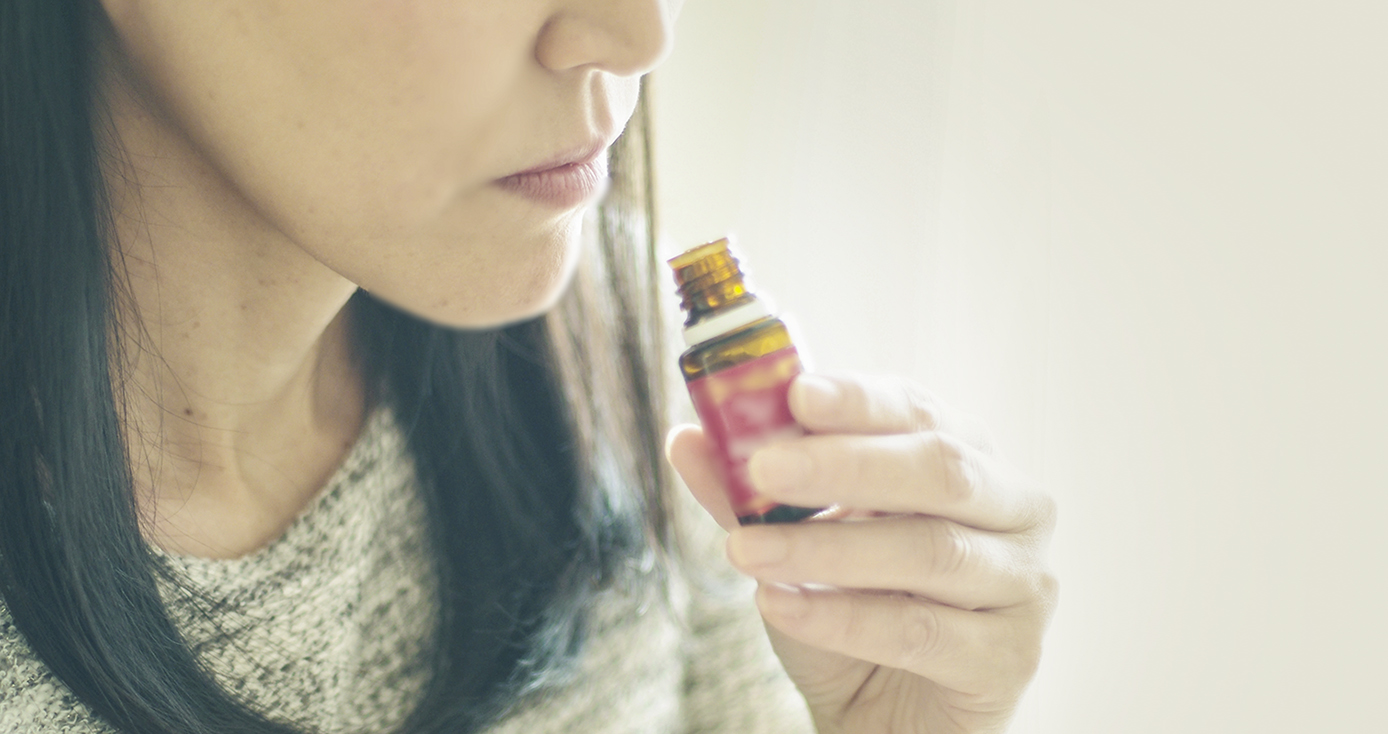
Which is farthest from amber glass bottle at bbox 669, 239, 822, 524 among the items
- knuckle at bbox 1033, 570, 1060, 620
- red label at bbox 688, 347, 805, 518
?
knuckle at bbox 1033, 570, 1060, 620

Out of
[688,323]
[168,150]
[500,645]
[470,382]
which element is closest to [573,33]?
[688,323]

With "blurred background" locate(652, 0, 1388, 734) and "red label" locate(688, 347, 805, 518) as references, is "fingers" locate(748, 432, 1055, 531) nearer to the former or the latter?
"red label" locate(688, 347, 805, 518)

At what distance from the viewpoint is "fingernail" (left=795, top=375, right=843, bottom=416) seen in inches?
16.1

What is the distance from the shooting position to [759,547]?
0.42 m

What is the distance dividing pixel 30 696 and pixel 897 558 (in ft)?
1.58

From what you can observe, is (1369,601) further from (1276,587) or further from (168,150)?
(168,150)

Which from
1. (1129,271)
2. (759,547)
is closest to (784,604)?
(759,547)

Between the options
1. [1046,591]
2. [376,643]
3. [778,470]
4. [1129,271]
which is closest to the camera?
[778,470]

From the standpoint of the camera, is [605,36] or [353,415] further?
[353,415]

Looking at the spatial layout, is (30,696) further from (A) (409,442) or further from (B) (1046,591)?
(B) (1046,591)

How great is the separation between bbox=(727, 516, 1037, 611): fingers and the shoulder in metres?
0.39

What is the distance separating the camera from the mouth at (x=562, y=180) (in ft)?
1.50

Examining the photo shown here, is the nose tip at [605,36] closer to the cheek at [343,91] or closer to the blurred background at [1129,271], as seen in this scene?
the cheek at [343,91]

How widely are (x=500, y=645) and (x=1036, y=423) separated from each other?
568 mm
